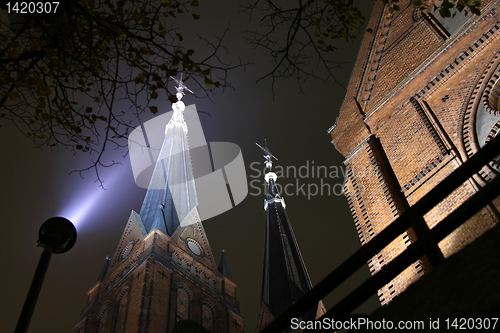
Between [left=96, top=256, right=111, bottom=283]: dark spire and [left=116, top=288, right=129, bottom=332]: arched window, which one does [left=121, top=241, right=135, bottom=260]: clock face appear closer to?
[left=96, top=256, right=111, bottom=283]: dark spire

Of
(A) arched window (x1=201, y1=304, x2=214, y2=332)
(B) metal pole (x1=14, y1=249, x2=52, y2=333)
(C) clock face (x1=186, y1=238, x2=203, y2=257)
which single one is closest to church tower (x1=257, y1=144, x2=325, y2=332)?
(A) arched window (x1=201, y1=304, x2=214, y2=332)

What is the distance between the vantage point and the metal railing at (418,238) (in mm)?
2078

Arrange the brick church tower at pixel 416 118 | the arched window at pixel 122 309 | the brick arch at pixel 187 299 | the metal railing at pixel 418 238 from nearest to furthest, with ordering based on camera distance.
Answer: the metal railing at pixel 418 238 < the brick church tower at pixel 416 118 < the arched window at pixel 122 309 < the brick arch at pixel 187 299

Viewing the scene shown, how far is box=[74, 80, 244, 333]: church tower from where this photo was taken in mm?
23562

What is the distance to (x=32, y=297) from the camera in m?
4.62

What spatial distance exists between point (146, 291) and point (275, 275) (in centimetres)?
1013

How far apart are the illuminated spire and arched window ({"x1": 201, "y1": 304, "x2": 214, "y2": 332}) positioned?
6.38 meters

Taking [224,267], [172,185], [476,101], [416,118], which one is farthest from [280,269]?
[476,101]

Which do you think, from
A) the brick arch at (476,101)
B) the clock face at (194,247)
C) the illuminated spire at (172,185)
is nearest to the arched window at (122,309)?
the illuminated spire at (172,185)

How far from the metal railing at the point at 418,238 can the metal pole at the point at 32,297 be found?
3356mm

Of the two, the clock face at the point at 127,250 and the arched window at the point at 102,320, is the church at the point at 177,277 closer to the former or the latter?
the arched window at the point at 102,320

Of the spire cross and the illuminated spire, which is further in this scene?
the spire cross

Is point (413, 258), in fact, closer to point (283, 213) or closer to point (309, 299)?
point (309, 299)

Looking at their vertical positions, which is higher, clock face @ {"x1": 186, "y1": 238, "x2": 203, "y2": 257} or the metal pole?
clock face @ {"x1": 186, "y1": 238, "x2": 203, "y2": 257}
